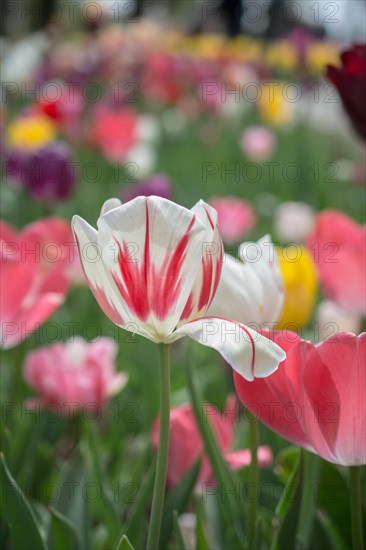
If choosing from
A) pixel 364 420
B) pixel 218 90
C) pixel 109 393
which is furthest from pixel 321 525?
pixel 218 90

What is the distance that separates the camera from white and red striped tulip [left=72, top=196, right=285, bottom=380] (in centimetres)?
39

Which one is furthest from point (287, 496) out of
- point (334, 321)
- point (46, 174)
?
point (46, 174)

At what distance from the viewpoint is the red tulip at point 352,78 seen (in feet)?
2.39

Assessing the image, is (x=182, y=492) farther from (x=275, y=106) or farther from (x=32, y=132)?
(x=275, y=106)

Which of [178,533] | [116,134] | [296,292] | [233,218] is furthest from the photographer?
[116,134]

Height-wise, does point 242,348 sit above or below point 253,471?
above

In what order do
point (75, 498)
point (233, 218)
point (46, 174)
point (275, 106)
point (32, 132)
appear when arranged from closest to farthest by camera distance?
point (75, 498)
point (46, 174)
point (233, 218)
point (32, 132)
point (275, 106)

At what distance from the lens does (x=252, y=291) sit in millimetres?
532

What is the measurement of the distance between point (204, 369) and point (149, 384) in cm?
14

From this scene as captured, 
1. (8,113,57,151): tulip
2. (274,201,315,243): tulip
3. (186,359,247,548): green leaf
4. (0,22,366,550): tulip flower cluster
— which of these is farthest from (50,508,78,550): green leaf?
(8,113,57,151): tulip

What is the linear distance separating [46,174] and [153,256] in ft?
3.62

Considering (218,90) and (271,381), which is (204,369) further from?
(218,90)

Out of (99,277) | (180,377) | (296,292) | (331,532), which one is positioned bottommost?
(180,377)

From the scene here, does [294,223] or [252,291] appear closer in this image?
[252,291]
